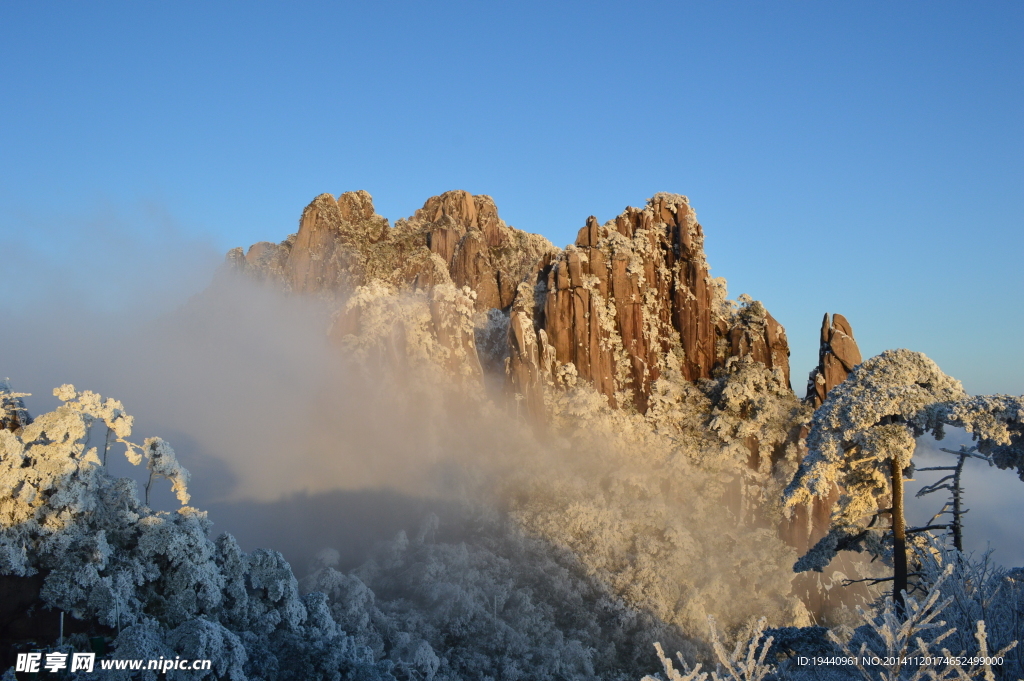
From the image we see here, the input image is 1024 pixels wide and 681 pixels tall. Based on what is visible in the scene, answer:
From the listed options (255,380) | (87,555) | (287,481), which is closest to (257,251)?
(255,380)

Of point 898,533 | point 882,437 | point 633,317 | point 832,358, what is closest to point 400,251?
point 633,317

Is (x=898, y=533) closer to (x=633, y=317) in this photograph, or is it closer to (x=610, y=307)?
(x=633, y=317)

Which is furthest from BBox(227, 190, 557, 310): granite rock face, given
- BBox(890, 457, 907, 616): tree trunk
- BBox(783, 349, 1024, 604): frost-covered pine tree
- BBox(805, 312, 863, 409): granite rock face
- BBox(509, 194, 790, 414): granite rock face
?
BBox(890, 457, 907, 616): tree trunk

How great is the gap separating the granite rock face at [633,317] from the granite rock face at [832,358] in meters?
2.97

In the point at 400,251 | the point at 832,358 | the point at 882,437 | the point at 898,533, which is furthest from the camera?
the point at 400,251

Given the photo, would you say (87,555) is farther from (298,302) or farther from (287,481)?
(298,302)

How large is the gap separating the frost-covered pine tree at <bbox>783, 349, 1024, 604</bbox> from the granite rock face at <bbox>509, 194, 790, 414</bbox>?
3024 centimetres

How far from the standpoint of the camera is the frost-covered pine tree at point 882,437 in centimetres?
1467

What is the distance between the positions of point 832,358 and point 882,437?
1306 inches

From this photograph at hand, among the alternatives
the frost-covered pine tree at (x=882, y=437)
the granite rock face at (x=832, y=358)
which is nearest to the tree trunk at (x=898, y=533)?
the frost-covered pine tree at (x=882, y=437)

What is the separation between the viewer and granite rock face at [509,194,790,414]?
48.6 meters

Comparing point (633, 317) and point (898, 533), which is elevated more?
point (633, 317)

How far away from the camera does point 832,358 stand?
4609 centimetres

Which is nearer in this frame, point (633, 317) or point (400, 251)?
point (633, 317)
